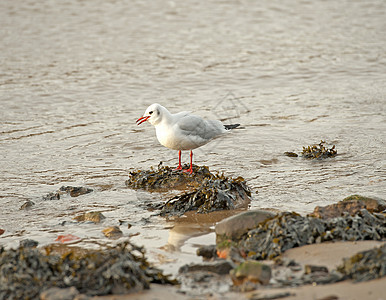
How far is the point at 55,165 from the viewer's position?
318 inches

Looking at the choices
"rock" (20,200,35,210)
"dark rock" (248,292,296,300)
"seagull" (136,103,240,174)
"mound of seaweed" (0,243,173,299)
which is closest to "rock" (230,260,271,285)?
"dark rock" (248,292,296,300)

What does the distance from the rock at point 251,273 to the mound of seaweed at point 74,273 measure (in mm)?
496

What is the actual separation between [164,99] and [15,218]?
18.9ft

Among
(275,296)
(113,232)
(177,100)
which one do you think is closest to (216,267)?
(275,296)

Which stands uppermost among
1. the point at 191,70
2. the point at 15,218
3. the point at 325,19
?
the point at 325,19

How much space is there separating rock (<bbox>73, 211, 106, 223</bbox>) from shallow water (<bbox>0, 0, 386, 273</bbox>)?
0.11m

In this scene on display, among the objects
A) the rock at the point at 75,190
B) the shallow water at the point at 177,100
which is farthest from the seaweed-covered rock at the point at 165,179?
the rock at the point at 75,190

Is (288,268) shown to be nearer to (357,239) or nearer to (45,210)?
(357,239)

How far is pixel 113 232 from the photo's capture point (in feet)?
17.7

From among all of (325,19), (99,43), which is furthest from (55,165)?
(325,19)

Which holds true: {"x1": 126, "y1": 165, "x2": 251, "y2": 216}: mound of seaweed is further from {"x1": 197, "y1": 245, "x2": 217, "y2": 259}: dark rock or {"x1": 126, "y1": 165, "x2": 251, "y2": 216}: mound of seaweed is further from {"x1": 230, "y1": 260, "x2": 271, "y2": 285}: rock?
{"x1": 230, "y1": 260, "x2": 271, "y2": 285}: rock

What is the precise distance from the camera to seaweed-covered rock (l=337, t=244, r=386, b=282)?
3.92 metres

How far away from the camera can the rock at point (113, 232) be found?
5364 millimetres

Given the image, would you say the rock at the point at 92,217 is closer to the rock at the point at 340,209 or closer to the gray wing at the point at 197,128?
the gray wing at the point at 197,128
